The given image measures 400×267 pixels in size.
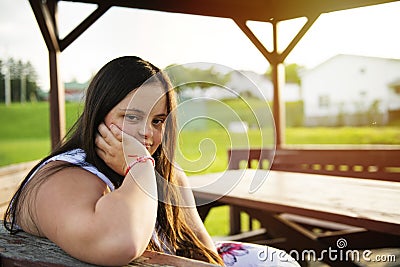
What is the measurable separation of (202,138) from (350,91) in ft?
39.6

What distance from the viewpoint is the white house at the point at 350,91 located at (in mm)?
11102

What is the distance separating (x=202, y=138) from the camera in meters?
1.13

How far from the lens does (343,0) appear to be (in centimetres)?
374

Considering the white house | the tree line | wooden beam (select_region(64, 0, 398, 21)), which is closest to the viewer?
wooden beam (select_region(64, 0, 398, 21))

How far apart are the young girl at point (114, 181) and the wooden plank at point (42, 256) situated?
0.07 feet

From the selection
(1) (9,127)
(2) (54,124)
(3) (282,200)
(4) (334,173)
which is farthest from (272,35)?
(1) (9,127)

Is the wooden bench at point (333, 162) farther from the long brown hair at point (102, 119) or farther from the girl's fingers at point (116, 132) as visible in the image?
the girl's fingers at point (116, 132)

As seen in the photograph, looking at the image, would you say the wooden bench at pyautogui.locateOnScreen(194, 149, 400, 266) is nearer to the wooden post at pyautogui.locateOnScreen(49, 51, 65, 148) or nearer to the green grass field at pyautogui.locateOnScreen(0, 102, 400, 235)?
the green grass field at pyautogui.locateOnScreen(0, 102, 400, 235)

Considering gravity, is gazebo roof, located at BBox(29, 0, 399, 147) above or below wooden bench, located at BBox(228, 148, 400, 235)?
above

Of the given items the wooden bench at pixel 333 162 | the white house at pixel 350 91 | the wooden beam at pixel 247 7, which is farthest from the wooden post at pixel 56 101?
the white house at pixel 350 91

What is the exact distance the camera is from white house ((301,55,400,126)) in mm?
11102

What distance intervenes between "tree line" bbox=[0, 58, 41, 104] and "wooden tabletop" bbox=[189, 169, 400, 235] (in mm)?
13928

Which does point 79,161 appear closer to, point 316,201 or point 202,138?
point 202,138

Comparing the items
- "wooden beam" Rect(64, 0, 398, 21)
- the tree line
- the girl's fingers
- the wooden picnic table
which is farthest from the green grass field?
"wooden beam" Rect(64, 0, 398, 21)
